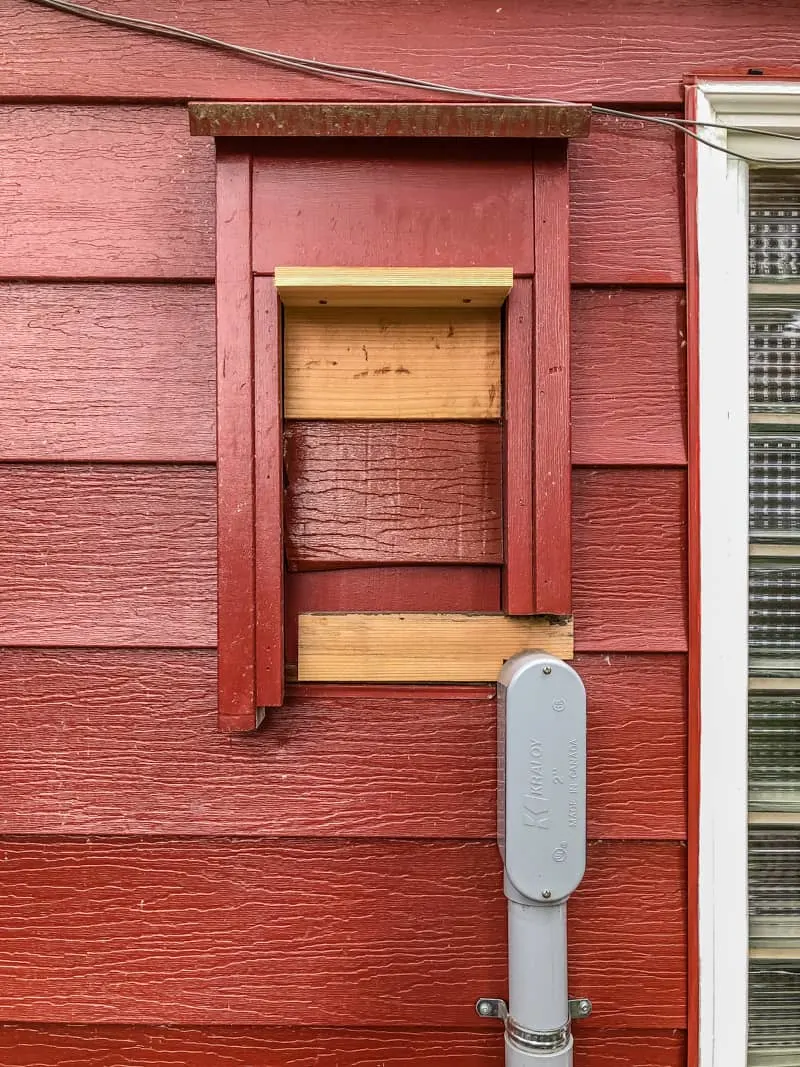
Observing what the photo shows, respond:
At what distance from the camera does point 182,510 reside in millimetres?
941

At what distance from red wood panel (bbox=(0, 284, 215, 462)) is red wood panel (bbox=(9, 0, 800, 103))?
287mm

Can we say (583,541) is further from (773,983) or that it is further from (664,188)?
(773,983)

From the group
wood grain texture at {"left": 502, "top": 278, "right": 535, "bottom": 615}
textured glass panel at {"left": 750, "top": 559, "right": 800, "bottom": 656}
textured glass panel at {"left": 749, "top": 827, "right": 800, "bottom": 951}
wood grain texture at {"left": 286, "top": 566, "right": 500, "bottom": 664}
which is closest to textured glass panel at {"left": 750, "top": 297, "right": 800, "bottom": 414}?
textured glass panel at {"left": 750, "top": 559, "right": 800, "bottom": 656}

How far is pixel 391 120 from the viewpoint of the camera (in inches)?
33.3

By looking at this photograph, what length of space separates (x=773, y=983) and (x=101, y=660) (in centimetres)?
108

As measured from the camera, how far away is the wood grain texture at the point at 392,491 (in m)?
0.93

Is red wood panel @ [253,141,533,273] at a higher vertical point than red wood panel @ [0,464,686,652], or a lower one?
higher

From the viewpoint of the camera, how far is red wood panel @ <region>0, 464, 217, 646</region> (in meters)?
0.94

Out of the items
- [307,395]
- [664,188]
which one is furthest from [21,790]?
[664,188]

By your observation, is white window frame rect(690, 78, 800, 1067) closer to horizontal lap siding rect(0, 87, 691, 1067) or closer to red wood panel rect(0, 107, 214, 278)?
horizontal lap siding rect(0, 87, 691, 1067)

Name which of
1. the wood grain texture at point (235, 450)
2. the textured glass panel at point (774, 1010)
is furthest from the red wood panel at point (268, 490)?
the textured glass panel at point (774, 1010)

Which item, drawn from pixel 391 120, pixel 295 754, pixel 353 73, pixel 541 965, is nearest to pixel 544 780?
pixel 541 965

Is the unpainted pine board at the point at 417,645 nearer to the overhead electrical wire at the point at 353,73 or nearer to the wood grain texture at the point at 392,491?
the wood grain texture at the point at 392,491

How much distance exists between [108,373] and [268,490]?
0.29 metres
